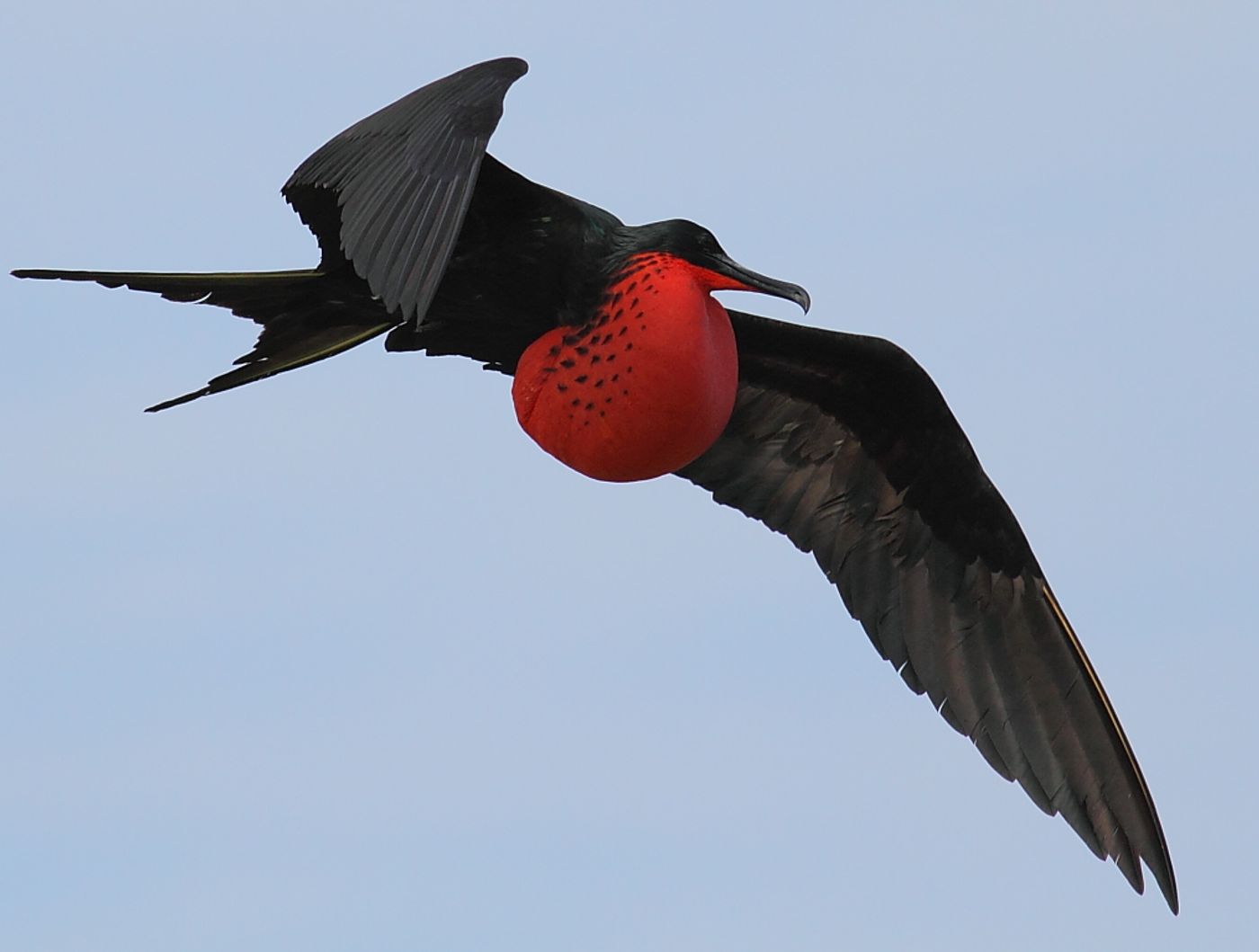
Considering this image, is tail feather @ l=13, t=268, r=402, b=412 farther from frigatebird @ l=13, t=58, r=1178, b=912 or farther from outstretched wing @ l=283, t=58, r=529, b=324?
outstretched wing @ l=283, t=58, r=529, b=324

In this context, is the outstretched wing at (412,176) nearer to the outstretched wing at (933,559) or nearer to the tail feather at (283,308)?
the tail feather at (283,308)

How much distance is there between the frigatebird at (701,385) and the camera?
6906 mm

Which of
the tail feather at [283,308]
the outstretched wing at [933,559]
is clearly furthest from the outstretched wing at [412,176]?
the outstretched wing at [933,559]

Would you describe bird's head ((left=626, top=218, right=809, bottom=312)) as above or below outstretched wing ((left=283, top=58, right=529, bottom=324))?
above

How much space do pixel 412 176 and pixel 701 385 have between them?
1115 mm

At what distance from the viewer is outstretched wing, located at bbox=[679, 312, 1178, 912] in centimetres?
916

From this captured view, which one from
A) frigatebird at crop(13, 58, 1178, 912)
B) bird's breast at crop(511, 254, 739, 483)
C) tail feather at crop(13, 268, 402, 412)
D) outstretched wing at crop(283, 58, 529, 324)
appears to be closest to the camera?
outstretched wing at crop(283, 58, 529, 324)

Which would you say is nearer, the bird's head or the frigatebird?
the frigatebird

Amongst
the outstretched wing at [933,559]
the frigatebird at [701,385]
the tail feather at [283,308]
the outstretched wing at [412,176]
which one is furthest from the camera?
the outstretched wing at [933,559]

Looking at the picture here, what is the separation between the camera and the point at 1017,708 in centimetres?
930

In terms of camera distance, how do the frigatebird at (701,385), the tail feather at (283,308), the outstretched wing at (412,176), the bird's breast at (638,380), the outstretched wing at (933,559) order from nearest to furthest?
the outstretched wing at (412,176) → the frigatebird at (701,385) → the bird's breast at (638,380) → the tail feather at (283,308) → the outstretched wing at (933,559)

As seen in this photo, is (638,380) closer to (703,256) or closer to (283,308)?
(703,256)

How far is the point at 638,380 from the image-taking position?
289 inches

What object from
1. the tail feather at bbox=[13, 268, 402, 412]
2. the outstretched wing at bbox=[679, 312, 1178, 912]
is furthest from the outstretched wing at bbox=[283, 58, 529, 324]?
the outstretched wing at bbox=[679, 312, 1178, 912]
